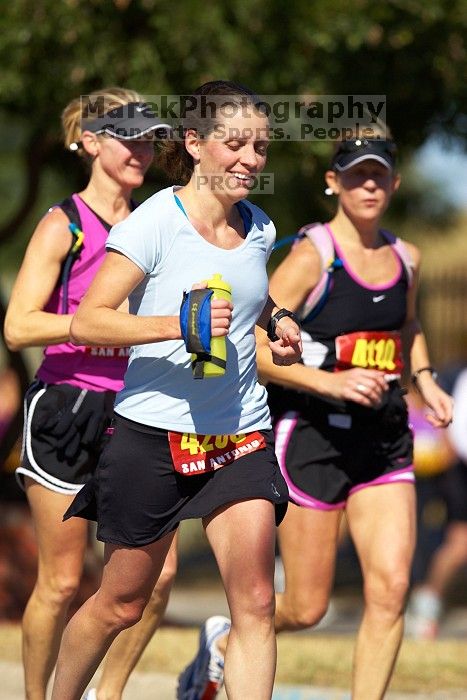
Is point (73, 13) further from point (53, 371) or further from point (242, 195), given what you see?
point (242, 195)

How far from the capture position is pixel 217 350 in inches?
143

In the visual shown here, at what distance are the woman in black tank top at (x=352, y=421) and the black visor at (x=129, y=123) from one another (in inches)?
27.7

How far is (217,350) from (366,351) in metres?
1.53

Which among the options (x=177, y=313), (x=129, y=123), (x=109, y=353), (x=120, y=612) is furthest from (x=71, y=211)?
(x=120, y=612)

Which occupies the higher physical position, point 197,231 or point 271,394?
point 197,231

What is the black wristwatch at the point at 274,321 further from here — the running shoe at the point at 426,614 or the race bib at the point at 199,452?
the running shoe at the point at 426,614

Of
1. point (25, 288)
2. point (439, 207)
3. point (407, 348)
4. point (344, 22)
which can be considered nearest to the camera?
point (25, 288)

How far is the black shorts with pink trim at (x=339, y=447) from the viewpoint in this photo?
5.02 m

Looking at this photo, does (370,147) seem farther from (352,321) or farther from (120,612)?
(120,612)

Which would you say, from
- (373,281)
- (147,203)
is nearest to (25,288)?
(147,203)

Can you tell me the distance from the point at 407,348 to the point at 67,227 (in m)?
1.55

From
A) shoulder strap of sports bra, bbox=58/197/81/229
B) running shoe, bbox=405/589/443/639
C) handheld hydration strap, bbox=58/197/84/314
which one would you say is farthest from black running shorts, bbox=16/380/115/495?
running shoe, bbox=405/589/443/639

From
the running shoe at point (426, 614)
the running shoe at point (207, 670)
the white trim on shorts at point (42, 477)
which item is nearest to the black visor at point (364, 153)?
the white trim on shorts at point (42, 477)

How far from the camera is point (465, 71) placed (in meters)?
8.52
